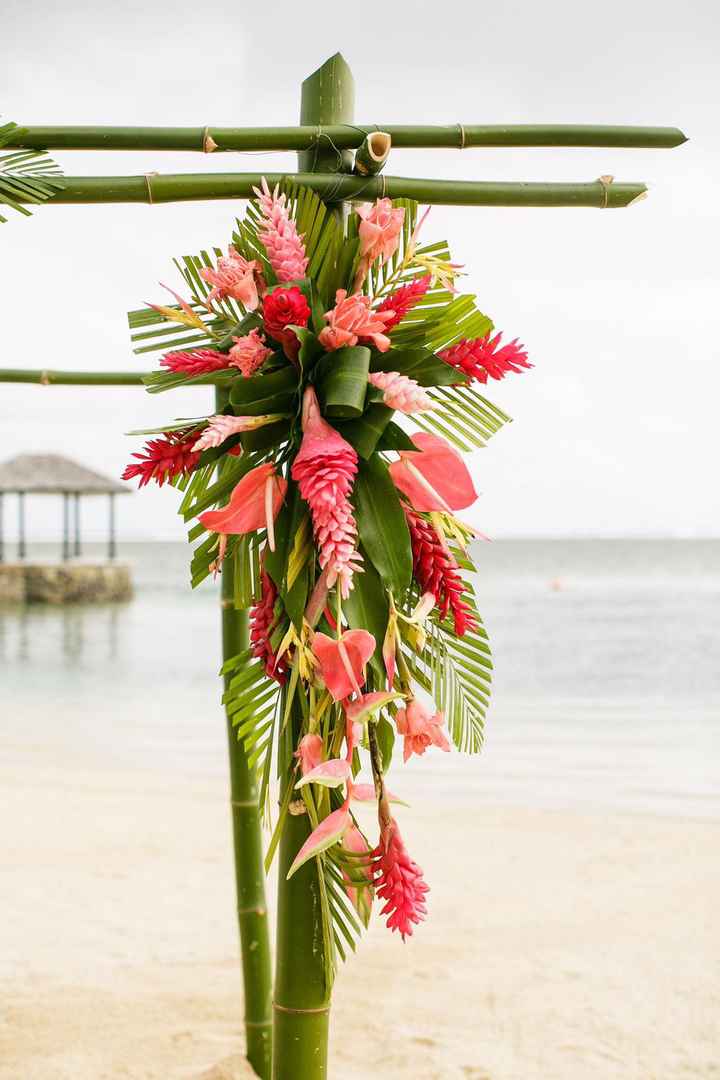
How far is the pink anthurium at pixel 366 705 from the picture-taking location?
1135 millimetres

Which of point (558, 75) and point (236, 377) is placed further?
point (558, 75)

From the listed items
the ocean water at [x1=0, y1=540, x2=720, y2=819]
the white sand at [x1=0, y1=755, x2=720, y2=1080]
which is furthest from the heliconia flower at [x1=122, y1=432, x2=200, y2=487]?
the ocean water at [x1=0, y1=540, x2=720, y2=819]

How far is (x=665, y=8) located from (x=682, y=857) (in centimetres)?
489

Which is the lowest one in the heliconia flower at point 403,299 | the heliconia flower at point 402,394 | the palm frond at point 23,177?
the heliconia flower at point 402,394

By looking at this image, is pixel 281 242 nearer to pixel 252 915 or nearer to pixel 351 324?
pixel 351 324

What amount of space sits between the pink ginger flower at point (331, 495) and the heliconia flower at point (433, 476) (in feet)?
0.29

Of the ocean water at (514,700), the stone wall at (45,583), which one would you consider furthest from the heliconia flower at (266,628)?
the stone wall at (45,583)

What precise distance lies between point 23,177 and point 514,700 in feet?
43.2

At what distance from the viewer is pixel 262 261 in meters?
1.29

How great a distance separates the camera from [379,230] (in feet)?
4.01

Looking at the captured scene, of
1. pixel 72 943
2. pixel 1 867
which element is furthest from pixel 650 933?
pixel 1 867

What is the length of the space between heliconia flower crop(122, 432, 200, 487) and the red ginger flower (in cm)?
30

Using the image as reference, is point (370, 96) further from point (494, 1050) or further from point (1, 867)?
point (1, 867)

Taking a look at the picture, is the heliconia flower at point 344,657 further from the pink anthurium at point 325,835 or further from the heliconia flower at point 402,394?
the heliconia flower at point 402,394
